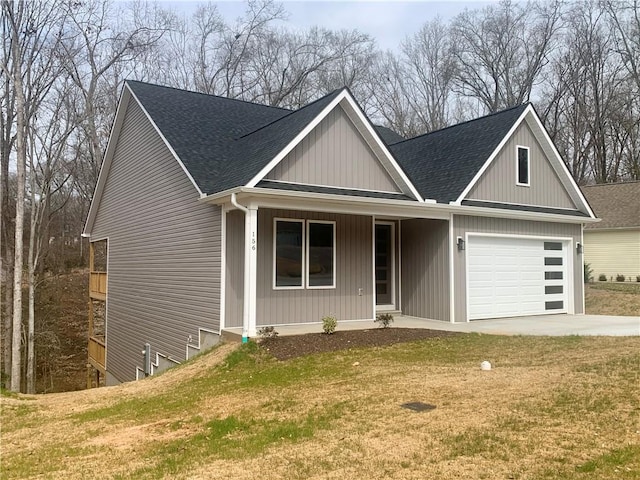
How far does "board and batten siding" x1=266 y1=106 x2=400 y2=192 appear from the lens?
36.4 ft

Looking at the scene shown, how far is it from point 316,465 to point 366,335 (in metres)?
5.93

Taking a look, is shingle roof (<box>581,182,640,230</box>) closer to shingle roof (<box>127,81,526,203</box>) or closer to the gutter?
the gutter

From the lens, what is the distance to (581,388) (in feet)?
20.3

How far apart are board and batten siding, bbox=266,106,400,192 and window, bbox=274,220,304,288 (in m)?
1.06

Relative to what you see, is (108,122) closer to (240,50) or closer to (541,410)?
(240,50)

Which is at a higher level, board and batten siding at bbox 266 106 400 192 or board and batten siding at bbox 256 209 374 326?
board and batten siding at bbox 266 106 400 192

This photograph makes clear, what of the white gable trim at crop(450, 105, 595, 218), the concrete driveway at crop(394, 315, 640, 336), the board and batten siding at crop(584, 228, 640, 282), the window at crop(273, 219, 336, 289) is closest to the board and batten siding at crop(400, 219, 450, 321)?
the concrete driveway at crop(394, 315, 640, 336)

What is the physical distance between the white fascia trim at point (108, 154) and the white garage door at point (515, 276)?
1034 centimetres

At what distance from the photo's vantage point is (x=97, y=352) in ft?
61.5

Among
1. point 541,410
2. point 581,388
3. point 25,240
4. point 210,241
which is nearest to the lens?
point 541,410

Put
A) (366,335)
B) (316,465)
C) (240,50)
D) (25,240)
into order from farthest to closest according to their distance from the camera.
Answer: (240,50) < (25,240) < (366,335) < (316,465)

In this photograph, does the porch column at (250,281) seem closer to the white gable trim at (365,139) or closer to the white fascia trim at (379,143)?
the white gable trim at (365,139)

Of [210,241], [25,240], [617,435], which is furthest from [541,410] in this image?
[25,240]

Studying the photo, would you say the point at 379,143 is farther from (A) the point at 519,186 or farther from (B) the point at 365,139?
(A) the point at 519,186
